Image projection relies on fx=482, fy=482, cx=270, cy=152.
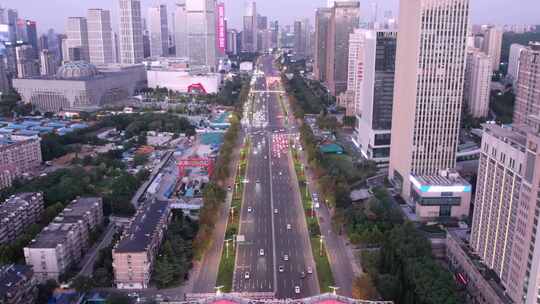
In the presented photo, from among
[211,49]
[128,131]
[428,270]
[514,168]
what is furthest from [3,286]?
[211,49]

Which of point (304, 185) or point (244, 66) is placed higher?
point (244, 66)

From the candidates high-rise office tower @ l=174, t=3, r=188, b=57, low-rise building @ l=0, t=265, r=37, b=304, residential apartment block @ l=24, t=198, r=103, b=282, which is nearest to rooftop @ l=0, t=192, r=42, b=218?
residential apartment block @ l=24, t=198, r=103, b=282

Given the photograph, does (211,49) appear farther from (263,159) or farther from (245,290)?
(245,290)

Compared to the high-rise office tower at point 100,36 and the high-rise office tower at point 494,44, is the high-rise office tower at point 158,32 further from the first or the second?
the high-rise office tower at point 494,44

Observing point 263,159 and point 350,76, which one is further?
point 350,76

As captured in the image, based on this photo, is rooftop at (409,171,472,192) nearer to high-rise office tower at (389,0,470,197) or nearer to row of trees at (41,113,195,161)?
high-rise office tower at (389,0,470,197)

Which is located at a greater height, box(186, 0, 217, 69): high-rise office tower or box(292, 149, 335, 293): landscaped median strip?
box(186, 0, 217, 69): high-rise office tower

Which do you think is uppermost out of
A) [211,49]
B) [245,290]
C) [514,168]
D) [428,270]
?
[211,49]
